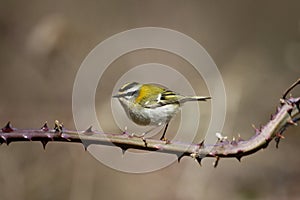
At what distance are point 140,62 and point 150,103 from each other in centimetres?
462

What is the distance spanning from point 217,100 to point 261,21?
4.94 m

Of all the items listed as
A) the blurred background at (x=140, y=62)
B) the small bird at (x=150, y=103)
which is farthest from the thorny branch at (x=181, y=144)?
the blurred background at (x=140, y=62)

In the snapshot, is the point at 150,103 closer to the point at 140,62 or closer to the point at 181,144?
the point at 181,144

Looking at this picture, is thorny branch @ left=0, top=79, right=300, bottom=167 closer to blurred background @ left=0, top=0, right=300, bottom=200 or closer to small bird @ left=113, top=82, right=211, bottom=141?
small bird @ left=113, top=82, right=211, bottom=141

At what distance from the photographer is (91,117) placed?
4465mm

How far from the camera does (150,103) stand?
12.1 ft

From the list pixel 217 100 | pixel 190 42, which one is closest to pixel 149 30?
pixel 190 42

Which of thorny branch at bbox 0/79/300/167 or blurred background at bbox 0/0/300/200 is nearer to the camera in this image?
thorny branch at bbox 0/79/300/167

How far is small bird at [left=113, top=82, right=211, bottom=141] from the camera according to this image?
3.44 meters

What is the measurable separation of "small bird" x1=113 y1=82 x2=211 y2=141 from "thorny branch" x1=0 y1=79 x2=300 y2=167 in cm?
142

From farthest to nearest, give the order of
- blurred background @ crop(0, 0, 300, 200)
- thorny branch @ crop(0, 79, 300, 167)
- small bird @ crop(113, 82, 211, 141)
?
blurred background @ crop(0, 0, 300, 200)
small bird @ crop(113, 82, 211, 141)
thorny branch @ crop(0, 79, 300, 167)

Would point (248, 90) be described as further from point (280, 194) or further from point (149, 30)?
point (149, 30)

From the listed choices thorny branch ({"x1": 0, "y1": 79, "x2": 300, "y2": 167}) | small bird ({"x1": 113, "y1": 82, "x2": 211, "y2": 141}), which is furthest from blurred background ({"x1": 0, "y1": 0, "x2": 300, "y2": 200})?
thorny branch ({"x1": 0, "y1": 79, "x2": 300, "y2": 167})

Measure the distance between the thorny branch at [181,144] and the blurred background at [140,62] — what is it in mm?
2905
